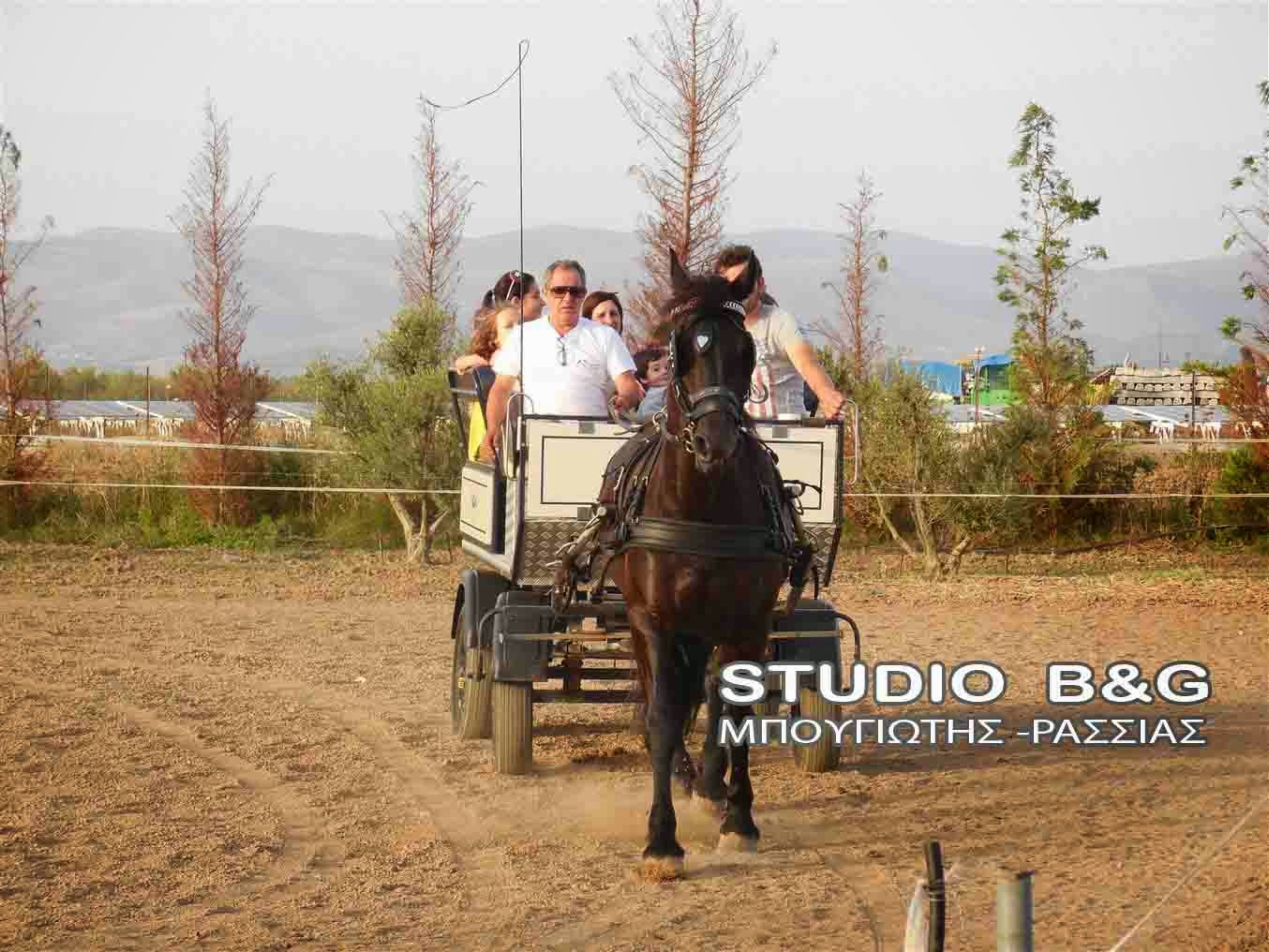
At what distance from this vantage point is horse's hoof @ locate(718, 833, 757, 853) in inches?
246

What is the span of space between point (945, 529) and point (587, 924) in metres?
12.6

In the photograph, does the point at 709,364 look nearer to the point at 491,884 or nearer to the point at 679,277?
the point at 679,277

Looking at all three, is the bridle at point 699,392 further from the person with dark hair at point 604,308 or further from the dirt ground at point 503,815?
the person with dark hair at point 604,308

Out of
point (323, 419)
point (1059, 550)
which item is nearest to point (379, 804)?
point (323, 419)

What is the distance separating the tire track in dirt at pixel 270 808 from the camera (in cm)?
532

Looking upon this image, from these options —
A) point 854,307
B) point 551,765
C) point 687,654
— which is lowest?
point 551,765

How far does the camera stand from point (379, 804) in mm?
6965

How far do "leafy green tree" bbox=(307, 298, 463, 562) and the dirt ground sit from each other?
14.9 feet

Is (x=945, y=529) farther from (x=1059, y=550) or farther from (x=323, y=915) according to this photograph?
(x=323, y=915)

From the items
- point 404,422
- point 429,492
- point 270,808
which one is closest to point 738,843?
point 270,808

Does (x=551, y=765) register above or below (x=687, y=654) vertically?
below

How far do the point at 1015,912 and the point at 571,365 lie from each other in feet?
16.4

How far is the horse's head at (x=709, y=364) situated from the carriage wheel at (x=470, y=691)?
7.77ft

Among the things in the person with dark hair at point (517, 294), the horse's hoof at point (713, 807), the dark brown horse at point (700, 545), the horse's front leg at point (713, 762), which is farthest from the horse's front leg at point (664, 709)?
the person with dark hair at point (517, 294)
